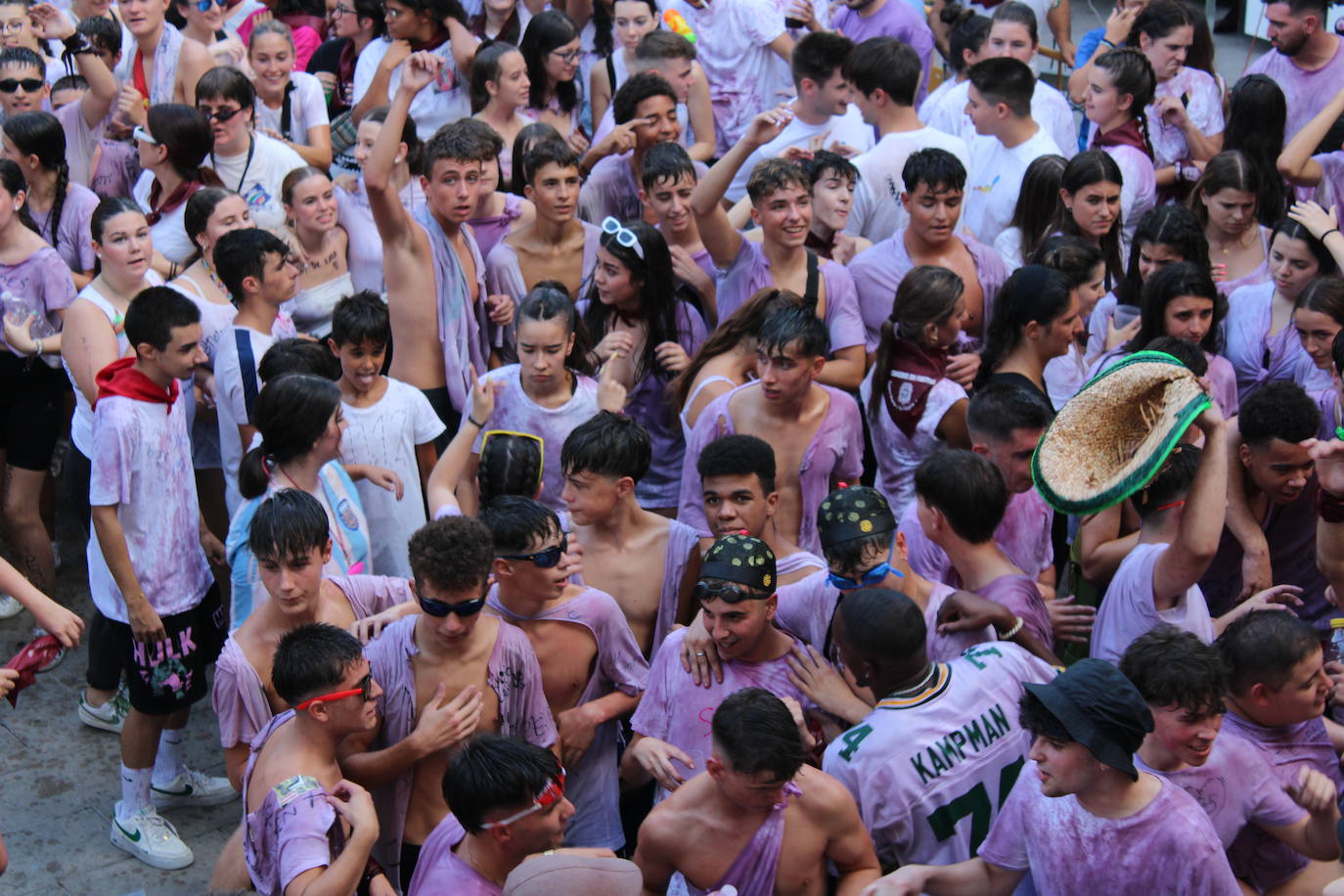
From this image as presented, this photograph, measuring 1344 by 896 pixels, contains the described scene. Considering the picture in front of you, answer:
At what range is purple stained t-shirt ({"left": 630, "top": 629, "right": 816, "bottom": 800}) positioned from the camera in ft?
12.4

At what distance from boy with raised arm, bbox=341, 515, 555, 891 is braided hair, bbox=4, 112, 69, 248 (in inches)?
154

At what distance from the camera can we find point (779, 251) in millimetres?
5824

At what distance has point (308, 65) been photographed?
9.46m

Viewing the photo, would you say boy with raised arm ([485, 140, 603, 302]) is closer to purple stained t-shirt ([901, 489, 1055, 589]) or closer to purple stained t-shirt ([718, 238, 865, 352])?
purple stained t-shirt ([718, 238, 865, 352])

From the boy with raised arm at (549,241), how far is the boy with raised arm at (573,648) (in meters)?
2.23

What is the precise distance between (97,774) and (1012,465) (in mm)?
3835

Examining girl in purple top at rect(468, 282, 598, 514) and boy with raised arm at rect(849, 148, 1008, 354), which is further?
boy with raised arm at rect(849, 148, 1008, 354)

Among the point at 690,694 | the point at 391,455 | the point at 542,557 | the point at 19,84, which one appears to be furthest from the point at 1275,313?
the point at 19,84

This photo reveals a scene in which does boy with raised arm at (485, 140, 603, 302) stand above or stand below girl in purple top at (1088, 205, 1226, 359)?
below

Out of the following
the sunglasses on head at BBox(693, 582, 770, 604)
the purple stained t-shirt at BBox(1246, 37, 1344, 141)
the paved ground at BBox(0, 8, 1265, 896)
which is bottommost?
the paved ground at BBox(0, 8, 1265, 896)

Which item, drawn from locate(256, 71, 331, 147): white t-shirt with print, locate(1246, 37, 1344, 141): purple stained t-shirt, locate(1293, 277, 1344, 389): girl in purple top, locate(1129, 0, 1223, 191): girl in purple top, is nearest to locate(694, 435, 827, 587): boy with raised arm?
locate(1293, 277, 1344, 389): girl in purple top

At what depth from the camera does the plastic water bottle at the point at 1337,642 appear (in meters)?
4.17

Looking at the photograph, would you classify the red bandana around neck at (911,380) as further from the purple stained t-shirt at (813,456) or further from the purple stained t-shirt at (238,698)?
the purple stained t-shirt at (238,698)

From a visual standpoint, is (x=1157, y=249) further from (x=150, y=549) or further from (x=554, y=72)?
(x=150, y=549)
